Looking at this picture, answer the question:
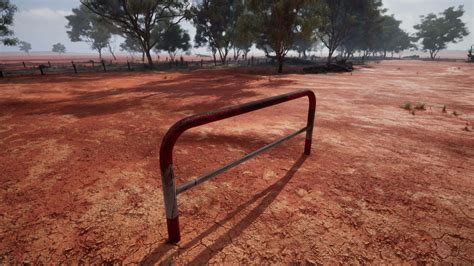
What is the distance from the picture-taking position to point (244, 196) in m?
2.74

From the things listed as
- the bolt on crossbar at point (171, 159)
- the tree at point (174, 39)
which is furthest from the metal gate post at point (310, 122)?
the tree at point (174, 39)

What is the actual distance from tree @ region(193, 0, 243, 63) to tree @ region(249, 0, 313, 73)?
13.3m

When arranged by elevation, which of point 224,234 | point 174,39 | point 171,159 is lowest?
point 224,234

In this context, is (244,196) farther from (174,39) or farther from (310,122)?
(174,39)

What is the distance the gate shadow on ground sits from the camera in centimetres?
187

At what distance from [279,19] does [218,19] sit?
17244 mm

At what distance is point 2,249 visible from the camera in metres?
1.99

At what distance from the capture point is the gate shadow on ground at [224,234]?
187cm

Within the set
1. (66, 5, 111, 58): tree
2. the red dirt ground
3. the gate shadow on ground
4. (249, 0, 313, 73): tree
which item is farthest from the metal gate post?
(66, 5, 111, 58): tree

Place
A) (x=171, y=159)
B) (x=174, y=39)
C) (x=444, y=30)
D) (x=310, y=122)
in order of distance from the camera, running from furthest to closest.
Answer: (x=444, y=30), (x=174, y=39), (x=310, y=122), (x=171, y=159)

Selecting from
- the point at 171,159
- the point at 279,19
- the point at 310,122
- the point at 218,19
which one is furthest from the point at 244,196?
the point at 218,19

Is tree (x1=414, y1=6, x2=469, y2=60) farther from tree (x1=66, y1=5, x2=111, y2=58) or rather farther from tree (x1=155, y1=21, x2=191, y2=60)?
tree (x1=66, y1=5, x2=111, y2=58)

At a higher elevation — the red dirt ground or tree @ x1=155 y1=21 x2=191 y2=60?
tree @ x1=155 y1=21 x2=191 y2=60

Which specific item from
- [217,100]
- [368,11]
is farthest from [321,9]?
[217,100]
